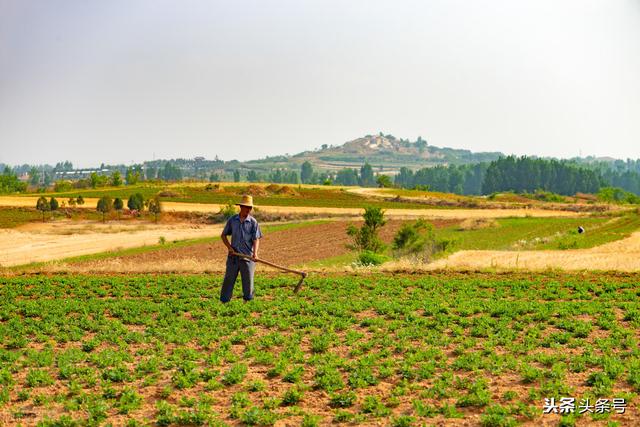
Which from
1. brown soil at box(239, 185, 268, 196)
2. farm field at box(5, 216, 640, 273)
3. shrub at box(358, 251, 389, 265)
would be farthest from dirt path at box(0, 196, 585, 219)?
shrub at box(358, 251, 389, 265)

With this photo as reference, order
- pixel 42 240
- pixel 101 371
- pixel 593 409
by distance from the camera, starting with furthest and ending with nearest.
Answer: pixel 42 240
pixel 101 371
pixel 593 409

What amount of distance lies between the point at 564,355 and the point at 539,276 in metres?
11.3

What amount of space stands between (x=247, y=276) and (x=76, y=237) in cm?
5488

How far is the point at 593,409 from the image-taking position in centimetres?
1096

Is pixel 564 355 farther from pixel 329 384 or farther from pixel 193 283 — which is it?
pixel 193 283

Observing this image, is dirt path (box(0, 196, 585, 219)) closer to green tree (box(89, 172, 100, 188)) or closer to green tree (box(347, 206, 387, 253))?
green tree (box(89, 172, 100, 188))

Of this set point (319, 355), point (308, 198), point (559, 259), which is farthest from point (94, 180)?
point (319, 355)

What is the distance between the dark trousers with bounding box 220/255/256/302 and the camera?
734 inches

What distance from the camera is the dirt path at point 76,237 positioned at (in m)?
55.3

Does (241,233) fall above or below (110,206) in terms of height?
above

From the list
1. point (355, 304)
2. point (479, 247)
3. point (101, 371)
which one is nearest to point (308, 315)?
point (355, 304)

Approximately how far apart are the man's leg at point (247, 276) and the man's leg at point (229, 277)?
0.19 m

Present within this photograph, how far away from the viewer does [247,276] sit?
1892cm

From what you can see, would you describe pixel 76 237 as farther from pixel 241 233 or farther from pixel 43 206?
pixel 241 233
